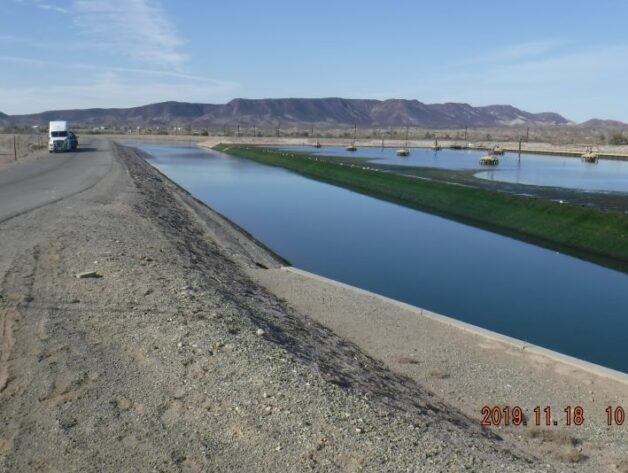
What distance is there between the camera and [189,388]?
7391mm

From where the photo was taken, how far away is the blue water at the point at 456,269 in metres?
15.1

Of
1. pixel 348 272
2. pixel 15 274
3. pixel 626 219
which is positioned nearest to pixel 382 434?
pixel 15 274

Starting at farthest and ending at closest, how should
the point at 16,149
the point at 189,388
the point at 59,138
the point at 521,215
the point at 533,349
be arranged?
the point at 16,149 → the point at 59,138 → the point at 521,215 → the point at 533,349 → the point at 189,388

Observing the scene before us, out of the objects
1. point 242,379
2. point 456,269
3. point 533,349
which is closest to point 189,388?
point 242,379

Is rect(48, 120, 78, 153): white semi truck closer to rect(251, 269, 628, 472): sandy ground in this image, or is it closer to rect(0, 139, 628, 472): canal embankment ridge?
rect(0, 139, 628, 472): canal embankment ridge

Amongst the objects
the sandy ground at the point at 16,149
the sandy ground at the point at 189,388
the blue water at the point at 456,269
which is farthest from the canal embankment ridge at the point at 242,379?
the sandy ground at the point at 16,149

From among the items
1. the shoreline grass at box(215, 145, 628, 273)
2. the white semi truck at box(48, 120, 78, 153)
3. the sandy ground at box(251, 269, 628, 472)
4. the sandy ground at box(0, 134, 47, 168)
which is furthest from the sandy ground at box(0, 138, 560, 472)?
the white semi truck at box(48, 120, 78, 153)

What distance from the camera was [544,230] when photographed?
29.1 metres

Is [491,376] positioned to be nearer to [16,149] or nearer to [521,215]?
[521,215]

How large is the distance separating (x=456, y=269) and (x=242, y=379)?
14786 millimetres

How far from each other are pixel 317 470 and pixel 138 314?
5136 millimetres

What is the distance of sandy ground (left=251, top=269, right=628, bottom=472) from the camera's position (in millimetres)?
7988

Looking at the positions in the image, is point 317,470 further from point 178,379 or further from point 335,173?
point 335,173

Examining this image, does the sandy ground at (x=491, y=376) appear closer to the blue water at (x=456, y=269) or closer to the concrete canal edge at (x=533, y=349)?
the concrete canal edge at (x=533, y=349)
